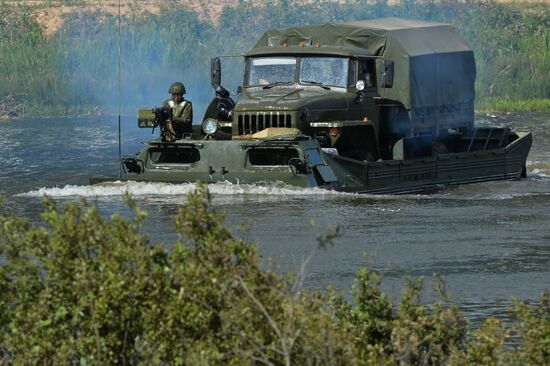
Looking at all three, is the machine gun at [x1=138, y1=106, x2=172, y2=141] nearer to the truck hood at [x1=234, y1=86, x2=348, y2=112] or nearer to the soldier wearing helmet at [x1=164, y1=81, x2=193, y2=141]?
the soldier wearing helmet at [x1=164, y1=81, x2=193, y2=141]

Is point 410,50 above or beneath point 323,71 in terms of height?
above

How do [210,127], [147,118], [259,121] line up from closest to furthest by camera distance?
1. [259,121]
2. [147,118]
3. [210,127]

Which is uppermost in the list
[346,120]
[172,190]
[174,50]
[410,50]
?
[410,50]

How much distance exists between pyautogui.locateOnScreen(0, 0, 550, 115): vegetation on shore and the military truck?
588 inches

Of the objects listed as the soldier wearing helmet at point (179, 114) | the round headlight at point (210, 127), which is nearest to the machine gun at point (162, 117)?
the soldier wearing helmet at point (179, 114)

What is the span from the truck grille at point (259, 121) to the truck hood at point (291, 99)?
76 millimetres

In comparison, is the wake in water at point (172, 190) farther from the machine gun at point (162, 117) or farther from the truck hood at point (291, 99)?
the truck hood at point (291, 99)

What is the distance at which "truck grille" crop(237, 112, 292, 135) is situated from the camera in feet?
66.3

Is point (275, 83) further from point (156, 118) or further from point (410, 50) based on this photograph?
point (410, 50)

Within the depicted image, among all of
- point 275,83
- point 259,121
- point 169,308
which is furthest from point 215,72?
point 169,308

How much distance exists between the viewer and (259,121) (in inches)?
802

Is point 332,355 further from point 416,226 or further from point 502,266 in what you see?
point 416,226

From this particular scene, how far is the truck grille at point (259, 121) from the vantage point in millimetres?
20194

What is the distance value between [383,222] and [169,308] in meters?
9.53
